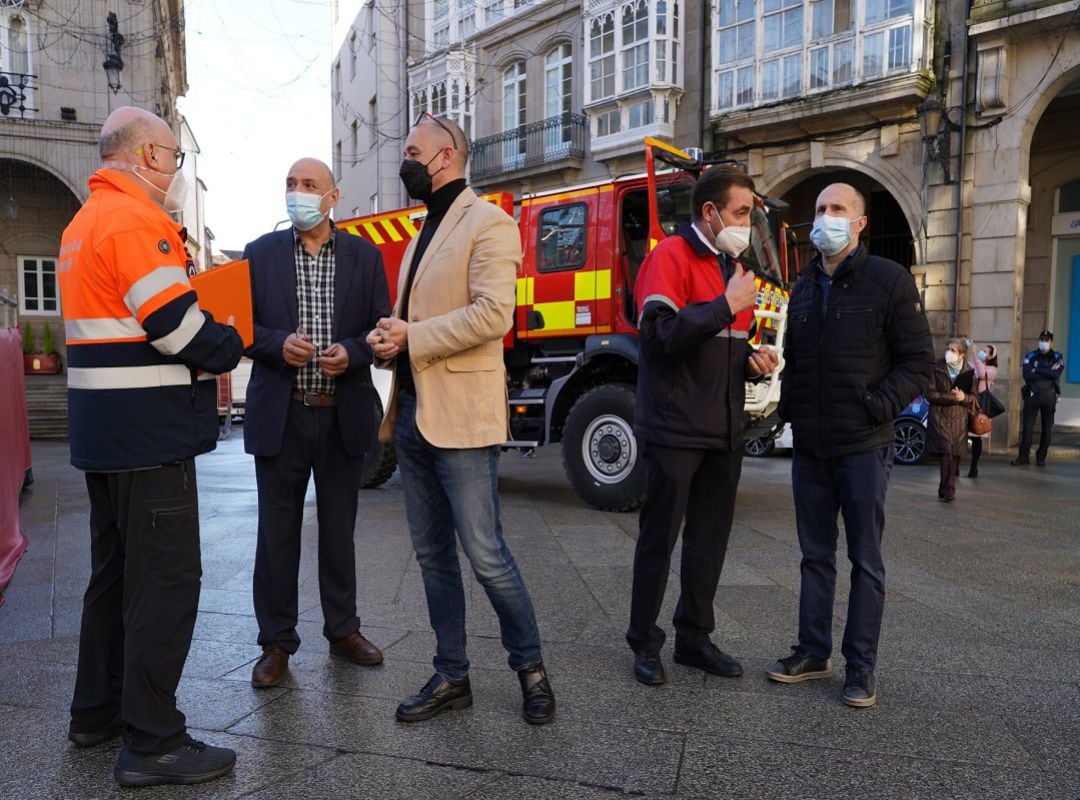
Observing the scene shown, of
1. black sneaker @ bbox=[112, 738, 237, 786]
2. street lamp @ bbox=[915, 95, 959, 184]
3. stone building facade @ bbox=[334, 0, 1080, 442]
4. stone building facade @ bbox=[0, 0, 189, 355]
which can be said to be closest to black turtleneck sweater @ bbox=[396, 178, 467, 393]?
black sneaker @ bbox=[112, 738, 237, 786]

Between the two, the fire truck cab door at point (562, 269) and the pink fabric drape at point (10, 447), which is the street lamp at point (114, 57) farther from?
the fire truck cab door at point (562, 269)

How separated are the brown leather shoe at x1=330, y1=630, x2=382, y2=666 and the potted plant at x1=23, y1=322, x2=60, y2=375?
1902 centimetres

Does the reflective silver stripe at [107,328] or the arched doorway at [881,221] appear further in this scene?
the arched doorway at [881,221]

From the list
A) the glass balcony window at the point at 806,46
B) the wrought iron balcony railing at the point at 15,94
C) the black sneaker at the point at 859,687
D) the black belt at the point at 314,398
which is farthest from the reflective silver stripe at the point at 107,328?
the wrought iron balcony railing at the point at 15,94

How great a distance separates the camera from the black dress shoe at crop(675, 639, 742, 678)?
3527 millimetres

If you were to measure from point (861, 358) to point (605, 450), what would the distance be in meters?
4.22

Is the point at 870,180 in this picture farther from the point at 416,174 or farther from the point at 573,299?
the point at 416,174

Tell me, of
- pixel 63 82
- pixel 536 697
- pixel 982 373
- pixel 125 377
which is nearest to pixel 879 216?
pixel 982 373

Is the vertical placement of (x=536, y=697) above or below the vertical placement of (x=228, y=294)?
below

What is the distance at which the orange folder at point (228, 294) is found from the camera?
10.1 feet

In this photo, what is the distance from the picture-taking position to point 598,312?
25.8ft

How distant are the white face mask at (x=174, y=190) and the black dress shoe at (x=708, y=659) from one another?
8.73 feet

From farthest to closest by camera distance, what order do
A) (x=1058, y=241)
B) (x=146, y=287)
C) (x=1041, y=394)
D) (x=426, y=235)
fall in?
1. (x=1058, y=241)
2. (x=1041, y=394)
3. (x=426, y=235)
4. (x=146, y=287)

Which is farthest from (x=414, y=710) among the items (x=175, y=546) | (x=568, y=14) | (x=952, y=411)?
(x=568, y=14)
